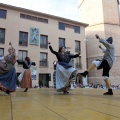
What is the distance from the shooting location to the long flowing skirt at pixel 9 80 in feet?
18.2

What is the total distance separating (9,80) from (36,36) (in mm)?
22395

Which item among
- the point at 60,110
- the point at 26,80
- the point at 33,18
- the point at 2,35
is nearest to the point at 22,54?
the point at 2,35

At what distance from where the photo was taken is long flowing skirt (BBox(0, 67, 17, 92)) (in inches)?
219

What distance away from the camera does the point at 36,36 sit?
27.6 meters

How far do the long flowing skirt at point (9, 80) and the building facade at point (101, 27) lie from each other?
92.7 feet

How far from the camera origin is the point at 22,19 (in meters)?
27.0

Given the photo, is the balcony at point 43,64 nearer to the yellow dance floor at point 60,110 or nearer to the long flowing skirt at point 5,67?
the long flowing skirt at point 5,67

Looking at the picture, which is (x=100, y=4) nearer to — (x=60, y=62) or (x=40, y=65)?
(x=40, y=65)

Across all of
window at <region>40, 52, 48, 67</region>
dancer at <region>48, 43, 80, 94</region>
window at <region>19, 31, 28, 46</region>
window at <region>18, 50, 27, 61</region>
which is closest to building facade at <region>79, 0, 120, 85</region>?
window at <region>40, 52, 48, 67</region>

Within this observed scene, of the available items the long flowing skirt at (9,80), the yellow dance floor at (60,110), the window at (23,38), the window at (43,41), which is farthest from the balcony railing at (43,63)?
the yellow dance floor at (60,110)

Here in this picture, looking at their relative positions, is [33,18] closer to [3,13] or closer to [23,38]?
[23,38]

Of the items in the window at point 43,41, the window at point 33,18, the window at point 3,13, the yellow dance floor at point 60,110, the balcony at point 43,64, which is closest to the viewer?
the yellow dance floor at point 60,110

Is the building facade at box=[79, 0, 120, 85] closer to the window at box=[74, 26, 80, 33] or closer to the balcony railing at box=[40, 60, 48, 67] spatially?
the window at box=[74, 26, 80, 33]

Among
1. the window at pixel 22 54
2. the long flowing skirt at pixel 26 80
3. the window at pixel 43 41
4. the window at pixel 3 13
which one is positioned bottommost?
the long flowing skirt at pixel 26 80
